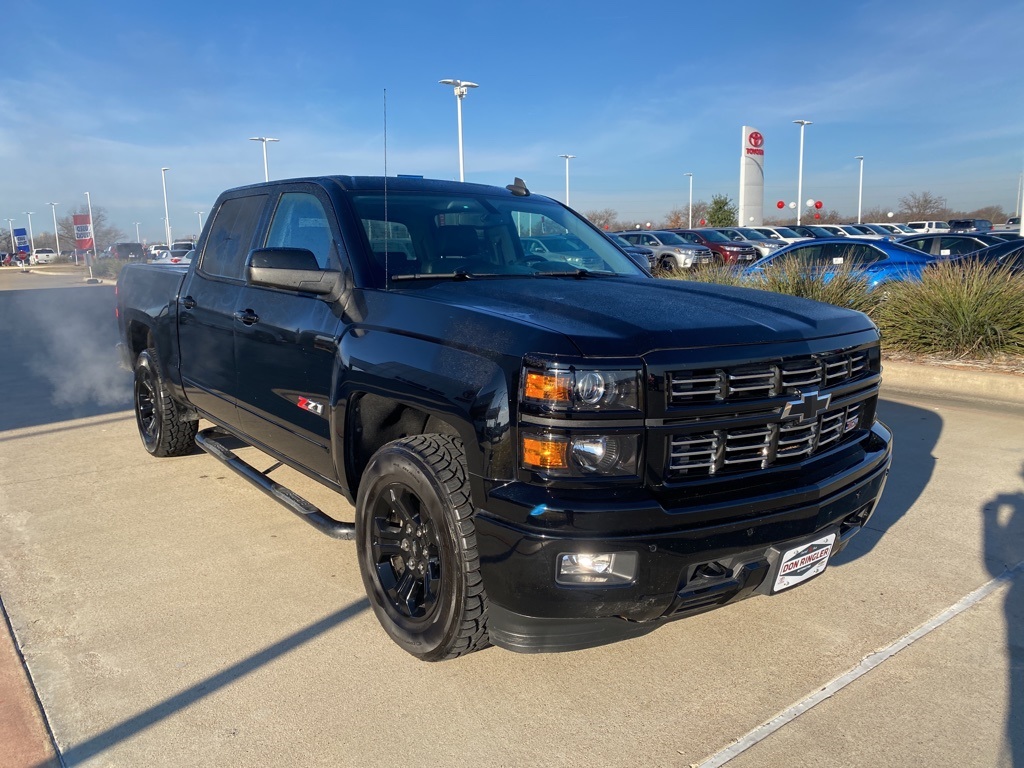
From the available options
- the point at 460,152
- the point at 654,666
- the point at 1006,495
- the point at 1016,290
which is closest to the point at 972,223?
the point at 460,152

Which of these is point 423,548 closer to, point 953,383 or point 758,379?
point 758,379

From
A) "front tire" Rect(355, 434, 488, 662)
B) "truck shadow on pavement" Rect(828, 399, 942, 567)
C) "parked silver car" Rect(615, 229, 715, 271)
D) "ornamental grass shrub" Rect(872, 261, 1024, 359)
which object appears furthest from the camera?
"parked silver car" Rect(615, 229, 715, 271)

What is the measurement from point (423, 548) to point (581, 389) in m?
0.93

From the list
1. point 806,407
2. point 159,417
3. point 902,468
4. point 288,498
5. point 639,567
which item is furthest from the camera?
point 159,417

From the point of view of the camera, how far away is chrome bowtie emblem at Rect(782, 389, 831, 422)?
9.26ft

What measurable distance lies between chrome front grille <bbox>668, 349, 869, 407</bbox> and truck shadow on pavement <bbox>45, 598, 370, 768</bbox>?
1.80m

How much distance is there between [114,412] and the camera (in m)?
7.74

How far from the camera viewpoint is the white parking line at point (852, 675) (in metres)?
2.64

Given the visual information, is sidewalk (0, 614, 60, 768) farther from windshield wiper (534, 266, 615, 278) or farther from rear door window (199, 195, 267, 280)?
windshield wiper (534, 266, 615, 278)

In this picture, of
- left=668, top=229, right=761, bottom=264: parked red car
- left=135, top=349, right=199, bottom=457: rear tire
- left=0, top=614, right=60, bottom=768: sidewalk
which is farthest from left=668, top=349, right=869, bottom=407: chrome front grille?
left=668, top=229, right=761, bottom=264: parked red car

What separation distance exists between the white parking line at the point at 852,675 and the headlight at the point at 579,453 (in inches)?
37.2

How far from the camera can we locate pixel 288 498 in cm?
393

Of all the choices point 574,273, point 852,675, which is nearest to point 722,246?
point 574,273

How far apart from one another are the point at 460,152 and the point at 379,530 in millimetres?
30065
